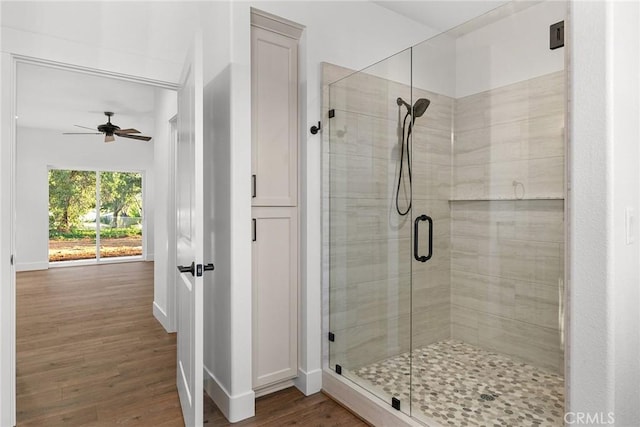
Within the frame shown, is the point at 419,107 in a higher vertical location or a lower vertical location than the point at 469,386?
higher

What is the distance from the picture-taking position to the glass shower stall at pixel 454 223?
5.77 feet

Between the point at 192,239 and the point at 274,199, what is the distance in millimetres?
661

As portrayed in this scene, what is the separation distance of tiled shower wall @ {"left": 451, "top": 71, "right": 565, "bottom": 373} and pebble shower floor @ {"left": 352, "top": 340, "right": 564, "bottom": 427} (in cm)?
10

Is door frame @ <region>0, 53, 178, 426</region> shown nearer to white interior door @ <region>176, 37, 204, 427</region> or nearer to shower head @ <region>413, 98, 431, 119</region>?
white interior door @ <region>176, 37, 204, 427</region>

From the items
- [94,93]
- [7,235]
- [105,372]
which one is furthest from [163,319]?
[94,93]

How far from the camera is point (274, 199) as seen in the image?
2.38 metres

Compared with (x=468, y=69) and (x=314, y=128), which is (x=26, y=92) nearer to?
(x=314, y=128)

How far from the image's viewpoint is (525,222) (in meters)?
1.85

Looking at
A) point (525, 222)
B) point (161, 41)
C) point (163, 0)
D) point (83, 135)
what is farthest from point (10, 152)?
point (83, 135)

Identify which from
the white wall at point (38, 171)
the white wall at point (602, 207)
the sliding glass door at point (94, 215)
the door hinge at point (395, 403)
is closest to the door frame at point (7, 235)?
the door hinge at point (395, 403)

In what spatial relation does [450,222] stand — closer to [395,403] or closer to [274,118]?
[395,403]

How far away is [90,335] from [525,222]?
3760 millimetres

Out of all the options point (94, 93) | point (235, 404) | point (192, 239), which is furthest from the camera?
point (94, 93)

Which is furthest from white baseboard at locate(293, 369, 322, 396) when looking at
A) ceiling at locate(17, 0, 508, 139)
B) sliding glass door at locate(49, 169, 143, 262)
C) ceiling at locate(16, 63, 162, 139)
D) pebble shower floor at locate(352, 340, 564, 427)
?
sliding glass door at locate(49, 169, 143, 262)
